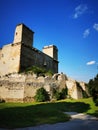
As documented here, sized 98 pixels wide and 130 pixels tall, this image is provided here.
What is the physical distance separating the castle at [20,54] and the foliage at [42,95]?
26.9 feet

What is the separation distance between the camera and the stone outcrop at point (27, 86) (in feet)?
79.0

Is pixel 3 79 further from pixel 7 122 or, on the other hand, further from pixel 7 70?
pixel 7 122

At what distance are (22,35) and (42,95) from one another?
15.3 m

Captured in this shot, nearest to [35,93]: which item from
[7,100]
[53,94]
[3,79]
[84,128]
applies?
[53,94]

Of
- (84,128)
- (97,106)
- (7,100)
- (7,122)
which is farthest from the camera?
(7,100)

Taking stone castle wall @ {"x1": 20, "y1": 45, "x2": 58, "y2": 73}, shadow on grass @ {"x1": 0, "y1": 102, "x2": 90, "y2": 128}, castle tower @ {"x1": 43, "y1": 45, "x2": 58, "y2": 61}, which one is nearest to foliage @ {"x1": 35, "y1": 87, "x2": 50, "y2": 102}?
shadow on grass @ {"x1": 0, "y1": 102, "x2": 90, "y2": 128}

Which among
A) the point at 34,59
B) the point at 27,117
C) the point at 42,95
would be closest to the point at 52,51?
the point at 34,59

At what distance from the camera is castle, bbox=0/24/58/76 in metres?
31.2

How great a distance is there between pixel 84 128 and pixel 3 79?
19807mm

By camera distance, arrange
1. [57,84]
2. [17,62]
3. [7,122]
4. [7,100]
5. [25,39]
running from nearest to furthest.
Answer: [7,122] < [7,100] < [57,84] < [17,62] < [25,39]

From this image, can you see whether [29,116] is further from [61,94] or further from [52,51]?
[52,51]

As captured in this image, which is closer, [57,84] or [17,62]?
[57,84]

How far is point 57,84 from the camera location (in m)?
26.0

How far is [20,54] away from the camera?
102 feet
